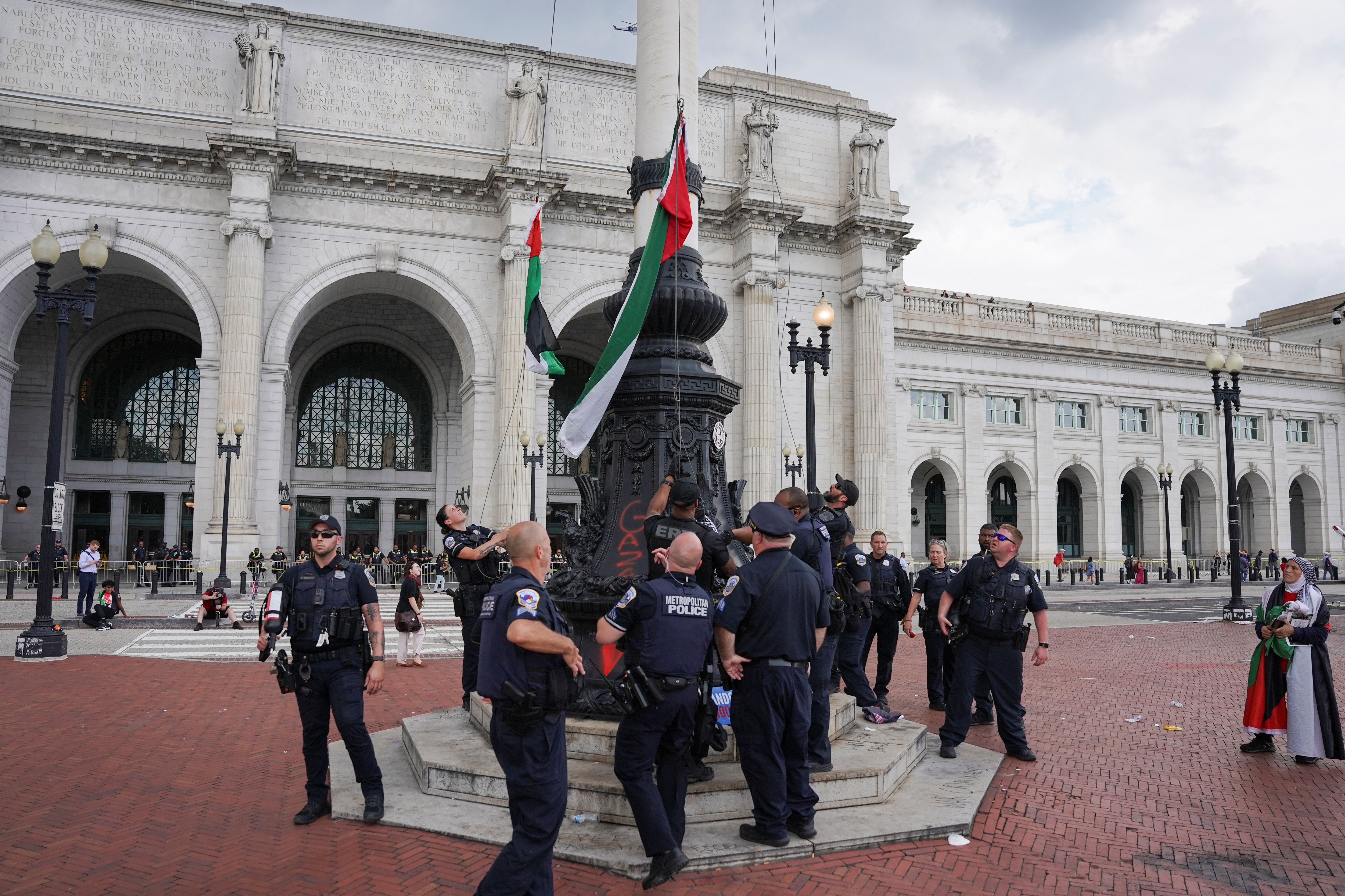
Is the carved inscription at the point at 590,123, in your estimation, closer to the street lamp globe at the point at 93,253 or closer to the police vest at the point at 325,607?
the street lamp globe at the point at 93,253

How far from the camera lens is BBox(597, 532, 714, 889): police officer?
5.09 m

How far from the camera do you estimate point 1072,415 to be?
50.7 metres

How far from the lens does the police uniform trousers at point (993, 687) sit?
8094 mm

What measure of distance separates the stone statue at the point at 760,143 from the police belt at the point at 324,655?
3332 centimetres

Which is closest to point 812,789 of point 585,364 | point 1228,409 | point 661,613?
point 661,613

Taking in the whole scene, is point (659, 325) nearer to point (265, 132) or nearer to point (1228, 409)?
point (1228, 409)

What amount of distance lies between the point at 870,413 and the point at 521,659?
113 ft

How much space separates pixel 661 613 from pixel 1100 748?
19.1 feet

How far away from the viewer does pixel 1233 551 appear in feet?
73.5

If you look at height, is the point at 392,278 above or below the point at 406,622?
above

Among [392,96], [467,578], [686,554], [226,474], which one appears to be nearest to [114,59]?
[392,96]

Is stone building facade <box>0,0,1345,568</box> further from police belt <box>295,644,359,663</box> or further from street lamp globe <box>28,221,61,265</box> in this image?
police belt <box>295,644,359,663</box>

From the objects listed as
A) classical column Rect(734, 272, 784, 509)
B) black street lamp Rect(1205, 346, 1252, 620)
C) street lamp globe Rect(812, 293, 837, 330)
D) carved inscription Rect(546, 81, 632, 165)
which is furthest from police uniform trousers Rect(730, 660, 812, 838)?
carved inscription Rect(546, 81, 632, 165)

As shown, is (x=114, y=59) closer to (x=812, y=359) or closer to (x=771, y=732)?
(x=812, y=359)
